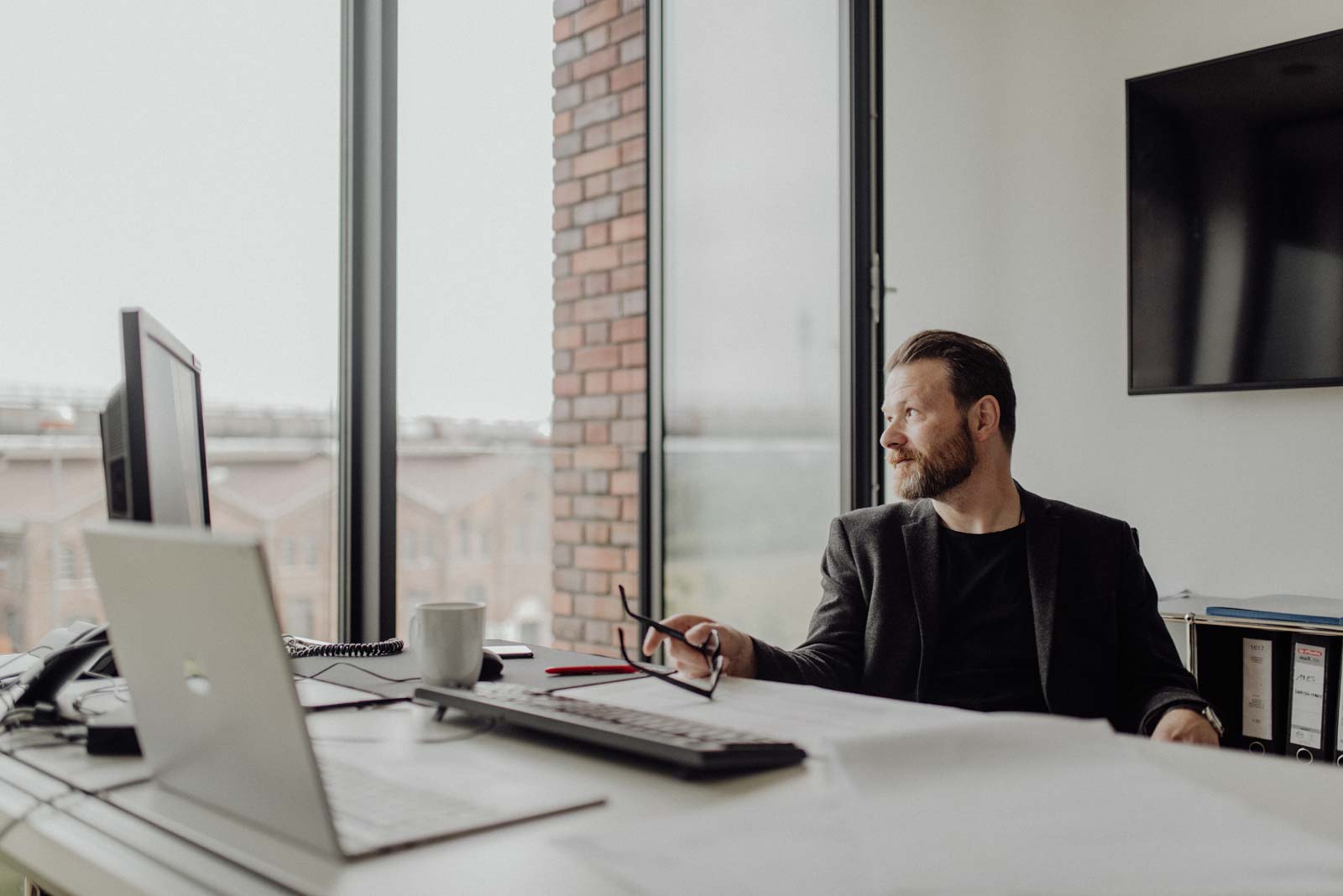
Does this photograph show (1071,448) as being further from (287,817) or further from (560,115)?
(287,817)

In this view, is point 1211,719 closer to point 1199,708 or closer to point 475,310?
point 1199,708

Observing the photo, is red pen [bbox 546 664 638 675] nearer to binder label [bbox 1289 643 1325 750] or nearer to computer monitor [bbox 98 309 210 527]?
computer monitor [bbox 98 309 210 527]

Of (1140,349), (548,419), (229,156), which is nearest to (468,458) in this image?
(548,419)

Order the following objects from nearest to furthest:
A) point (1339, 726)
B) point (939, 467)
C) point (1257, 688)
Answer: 1. point (939, 467)
2. point (1339, 726)
3. point (1257, 688)

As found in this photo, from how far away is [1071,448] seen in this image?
9.41ft

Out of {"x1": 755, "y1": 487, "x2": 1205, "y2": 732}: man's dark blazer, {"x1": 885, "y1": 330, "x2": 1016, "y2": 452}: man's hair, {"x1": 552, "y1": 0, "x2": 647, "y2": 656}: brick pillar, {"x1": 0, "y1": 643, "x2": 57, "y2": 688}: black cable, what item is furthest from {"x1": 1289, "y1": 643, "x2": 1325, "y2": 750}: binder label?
{"x1": 0, "y1": 643, "x2": 57, "y2": 688}: black cable

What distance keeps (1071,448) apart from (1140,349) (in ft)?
1.08

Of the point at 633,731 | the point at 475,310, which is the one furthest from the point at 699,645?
the point at 475,310

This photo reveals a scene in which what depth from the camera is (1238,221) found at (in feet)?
8.40

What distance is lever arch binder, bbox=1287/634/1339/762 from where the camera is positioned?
6.83 feet

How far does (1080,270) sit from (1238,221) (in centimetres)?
40

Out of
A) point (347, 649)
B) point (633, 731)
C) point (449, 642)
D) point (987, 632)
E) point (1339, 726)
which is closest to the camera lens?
point (633, 731)

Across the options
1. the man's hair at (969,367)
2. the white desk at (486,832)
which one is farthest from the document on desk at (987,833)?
the man's hair at (969,367)

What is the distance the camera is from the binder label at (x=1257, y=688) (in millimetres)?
2154
